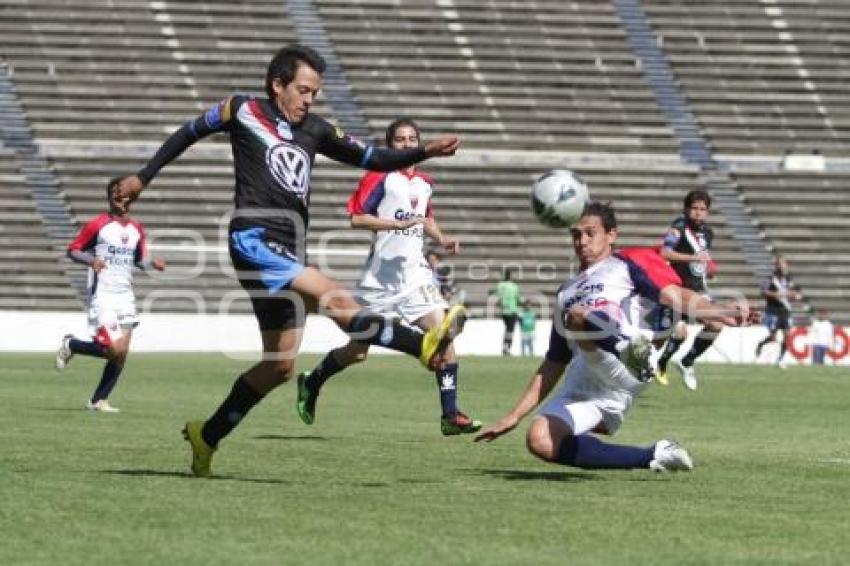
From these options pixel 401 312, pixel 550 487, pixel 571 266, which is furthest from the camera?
pixel 571 266

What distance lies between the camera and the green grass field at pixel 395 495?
7242 millimetres

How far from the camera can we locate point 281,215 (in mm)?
10133

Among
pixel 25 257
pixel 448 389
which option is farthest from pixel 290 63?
pixel 25 257

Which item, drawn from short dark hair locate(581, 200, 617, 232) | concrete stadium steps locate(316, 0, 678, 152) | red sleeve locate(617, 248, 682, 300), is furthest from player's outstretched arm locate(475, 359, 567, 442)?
concrete stadium steps locate(316, 0, 678, 152)

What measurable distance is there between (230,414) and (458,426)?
3.34 meters

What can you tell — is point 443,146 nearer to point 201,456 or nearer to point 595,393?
point 595,393

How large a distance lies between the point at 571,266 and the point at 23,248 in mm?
12116

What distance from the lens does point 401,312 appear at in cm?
1509

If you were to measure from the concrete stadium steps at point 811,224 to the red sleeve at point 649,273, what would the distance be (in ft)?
104

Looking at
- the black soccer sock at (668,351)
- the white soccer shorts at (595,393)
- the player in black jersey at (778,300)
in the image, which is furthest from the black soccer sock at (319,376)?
the player in black jersey at (778,300)

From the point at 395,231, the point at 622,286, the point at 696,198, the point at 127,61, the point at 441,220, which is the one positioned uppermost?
the point at 127,61

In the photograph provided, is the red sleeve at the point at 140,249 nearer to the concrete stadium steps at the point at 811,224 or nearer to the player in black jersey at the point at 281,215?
the player in black jersey at the point at 281,215

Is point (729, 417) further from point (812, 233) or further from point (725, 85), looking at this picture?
point (725, 85)

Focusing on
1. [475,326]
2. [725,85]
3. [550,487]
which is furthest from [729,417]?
[725,85]
